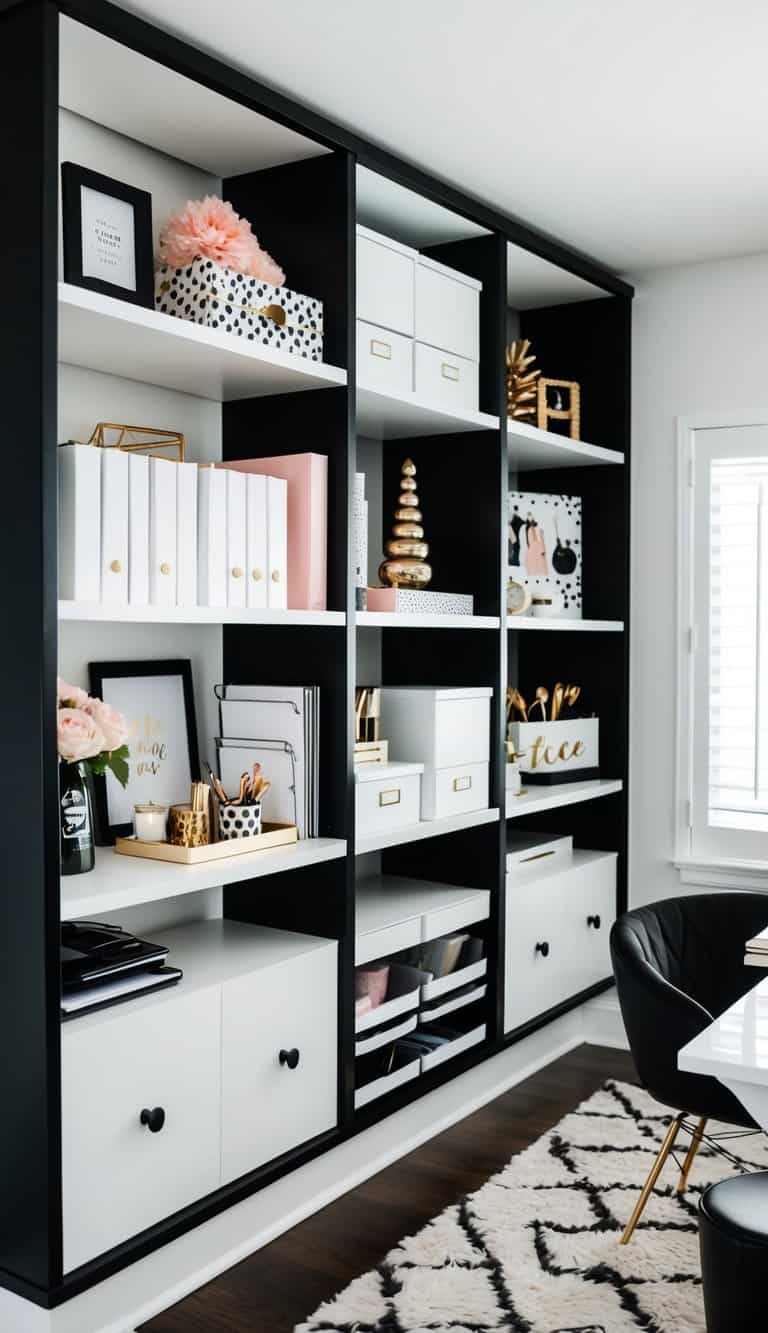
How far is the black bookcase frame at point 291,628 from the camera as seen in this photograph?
6.72 ft

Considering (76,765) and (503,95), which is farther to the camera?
(503,95)

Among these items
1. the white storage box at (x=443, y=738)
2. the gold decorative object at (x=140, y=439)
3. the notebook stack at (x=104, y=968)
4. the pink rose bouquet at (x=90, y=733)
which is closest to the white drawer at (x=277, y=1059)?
the notebook stack at (x=104, y=968)

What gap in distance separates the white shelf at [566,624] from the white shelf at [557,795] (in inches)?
20.2

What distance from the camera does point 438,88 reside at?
2.61 metres

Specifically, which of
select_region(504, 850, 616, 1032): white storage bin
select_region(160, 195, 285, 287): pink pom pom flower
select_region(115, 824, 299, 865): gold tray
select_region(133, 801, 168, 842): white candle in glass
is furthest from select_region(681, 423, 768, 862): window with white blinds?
select_region(133, 801, 168, 842): white candle in glass

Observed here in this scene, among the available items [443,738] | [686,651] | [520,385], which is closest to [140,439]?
[443,738]

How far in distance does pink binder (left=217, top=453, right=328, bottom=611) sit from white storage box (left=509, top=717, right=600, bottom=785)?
131 centimetres

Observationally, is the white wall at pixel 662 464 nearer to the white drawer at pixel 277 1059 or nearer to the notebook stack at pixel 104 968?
the white drawer at pixel 277 1059

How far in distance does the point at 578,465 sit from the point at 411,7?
84.2 inches

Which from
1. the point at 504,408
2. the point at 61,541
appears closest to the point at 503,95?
the point at 504,408

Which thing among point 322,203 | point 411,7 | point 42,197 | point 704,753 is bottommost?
point 704,753

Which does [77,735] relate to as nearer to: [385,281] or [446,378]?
[385,281]

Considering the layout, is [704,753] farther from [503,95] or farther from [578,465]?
[503,95]

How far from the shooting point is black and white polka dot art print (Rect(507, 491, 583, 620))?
12.9 feet
